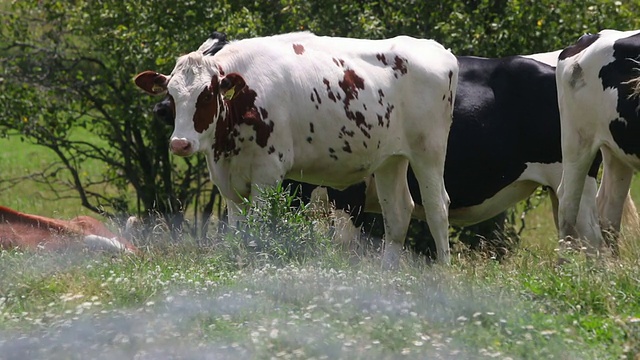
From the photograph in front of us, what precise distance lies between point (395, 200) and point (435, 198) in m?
0.36

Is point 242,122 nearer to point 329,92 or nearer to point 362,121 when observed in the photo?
point 329,92

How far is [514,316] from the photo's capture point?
7.07 meters

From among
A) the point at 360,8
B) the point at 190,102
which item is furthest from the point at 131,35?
the point at 190,102

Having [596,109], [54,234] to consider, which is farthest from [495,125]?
[54,234]

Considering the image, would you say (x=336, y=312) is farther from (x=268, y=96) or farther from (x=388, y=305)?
(x=268, y=96)

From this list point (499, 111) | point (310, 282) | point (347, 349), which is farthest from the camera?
point (499, 111)

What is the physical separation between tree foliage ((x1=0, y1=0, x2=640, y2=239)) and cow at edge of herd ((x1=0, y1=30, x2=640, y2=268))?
2.25 m

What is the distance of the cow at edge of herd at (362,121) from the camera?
9.74 m

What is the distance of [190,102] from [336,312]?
113 inches

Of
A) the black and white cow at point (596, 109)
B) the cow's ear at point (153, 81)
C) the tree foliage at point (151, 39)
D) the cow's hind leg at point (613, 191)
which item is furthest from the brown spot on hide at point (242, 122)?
the tree foliage at point (151, 39)

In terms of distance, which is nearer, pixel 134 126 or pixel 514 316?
pixel 514 316

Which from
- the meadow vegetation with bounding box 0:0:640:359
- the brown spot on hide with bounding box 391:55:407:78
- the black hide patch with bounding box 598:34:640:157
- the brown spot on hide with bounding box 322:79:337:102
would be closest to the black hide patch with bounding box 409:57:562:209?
the meadow vegetation with bounding box 0:0:640:359

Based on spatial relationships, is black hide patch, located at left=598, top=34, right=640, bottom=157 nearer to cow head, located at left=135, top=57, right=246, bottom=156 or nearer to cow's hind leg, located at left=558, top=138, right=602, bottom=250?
cow's hind leg, located at left=558, top=138, right=602, bottom=250

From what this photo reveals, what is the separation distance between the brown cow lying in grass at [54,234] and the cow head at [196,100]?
905 millimetres
